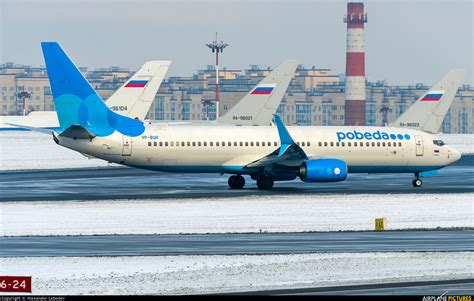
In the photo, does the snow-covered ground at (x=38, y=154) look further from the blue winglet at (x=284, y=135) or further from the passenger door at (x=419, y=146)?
the passenger door at (x=419, y=146)

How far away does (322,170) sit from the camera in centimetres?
5719

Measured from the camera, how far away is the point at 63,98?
192 feet

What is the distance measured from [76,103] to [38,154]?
137ft

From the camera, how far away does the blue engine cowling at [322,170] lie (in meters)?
57.2

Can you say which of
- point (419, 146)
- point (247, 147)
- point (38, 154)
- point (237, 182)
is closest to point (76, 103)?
point (247, 147)

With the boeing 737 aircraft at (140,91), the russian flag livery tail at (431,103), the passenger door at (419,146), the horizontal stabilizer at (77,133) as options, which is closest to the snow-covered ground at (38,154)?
the boeing 737 aircraft at (140,91)

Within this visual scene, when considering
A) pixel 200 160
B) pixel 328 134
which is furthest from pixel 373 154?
pixel 200 160

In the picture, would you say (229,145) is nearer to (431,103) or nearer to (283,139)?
(283,139)

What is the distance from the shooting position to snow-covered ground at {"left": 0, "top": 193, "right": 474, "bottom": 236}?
4016 cm

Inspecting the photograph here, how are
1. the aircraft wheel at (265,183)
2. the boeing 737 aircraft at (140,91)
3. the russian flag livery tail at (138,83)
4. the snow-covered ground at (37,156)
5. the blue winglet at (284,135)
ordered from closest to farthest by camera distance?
1. the blue winglet at (284,135)
2. the aircraft wheel at (265,183)
3. the snow-covered ground at (37,156)
4. the boeing 737 aircraft at (140,91)
5. the russian flag livery tail at (138,83)

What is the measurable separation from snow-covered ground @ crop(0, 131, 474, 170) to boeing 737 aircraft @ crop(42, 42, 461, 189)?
2319cm

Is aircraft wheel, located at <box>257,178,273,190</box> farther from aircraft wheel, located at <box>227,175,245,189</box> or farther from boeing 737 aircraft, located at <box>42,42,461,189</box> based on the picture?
aircraft wheel, located at <box>227,175,245,189</box>

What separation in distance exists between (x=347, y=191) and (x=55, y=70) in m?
16.7

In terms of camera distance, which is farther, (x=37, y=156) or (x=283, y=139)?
(x=37, y=156)
